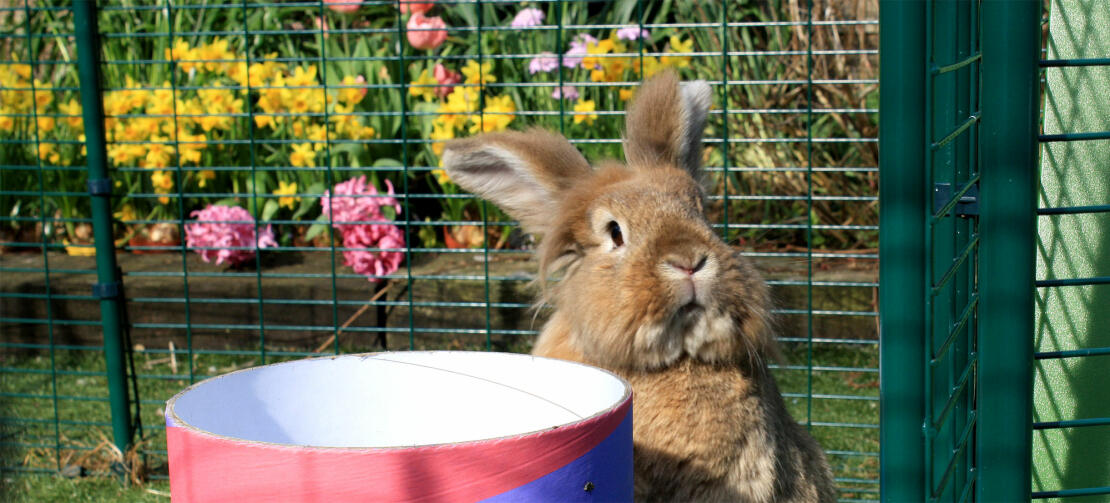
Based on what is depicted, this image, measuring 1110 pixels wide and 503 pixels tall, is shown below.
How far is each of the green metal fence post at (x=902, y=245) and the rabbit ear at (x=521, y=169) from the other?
1.21 meters

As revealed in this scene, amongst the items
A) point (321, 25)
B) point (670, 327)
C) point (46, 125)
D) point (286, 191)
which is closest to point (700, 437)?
point (670, 327)

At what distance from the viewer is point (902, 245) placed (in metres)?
1.12

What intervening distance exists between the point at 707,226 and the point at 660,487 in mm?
549

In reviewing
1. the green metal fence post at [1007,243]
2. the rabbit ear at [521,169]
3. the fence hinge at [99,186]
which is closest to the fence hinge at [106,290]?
the fence hinge at [99,186]

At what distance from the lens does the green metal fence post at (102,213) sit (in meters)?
3.27

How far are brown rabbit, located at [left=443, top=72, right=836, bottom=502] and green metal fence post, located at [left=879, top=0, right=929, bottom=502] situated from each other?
28.9 inches

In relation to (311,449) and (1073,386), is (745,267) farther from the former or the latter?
(311,449)

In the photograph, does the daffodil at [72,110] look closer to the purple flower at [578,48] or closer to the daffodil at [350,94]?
Result: the daffodil at [350,94]

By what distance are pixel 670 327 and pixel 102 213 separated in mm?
2242

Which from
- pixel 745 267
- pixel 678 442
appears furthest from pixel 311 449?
pixel 745 267

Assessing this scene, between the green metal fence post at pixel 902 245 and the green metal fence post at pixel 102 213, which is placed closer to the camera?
the green metal fence post at pixel 902 245

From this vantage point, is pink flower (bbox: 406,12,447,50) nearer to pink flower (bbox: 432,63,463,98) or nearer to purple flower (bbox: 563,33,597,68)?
pink flower (bbox: 432,63,463,98)

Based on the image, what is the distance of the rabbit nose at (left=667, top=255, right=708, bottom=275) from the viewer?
6.16 ft

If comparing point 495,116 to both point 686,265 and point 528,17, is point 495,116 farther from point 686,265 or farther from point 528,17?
point 686,265
